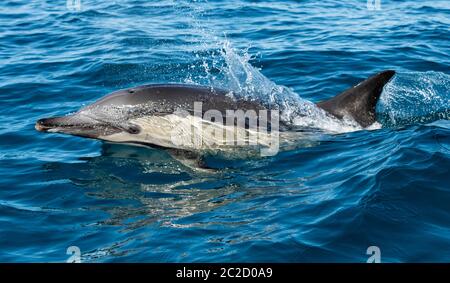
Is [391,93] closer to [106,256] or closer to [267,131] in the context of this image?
[267,131]

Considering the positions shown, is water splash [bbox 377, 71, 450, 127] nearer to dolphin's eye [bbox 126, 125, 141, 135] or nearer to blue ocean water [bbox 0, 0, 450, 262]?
blue ocean water [bbox 0, 0, 450, 262]

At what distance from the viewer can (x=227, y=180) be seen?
9.16 metres

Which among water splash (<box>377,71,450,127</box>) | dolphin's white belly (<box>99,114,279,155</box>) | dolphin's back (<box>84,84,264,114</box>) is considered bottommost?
water splash (<box>377,71,450,127</box>)

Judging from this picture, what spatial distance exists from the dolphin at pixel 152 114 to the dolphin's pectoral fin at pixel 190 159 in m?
0.03

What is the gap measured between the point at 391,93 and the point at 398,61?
10.1ft

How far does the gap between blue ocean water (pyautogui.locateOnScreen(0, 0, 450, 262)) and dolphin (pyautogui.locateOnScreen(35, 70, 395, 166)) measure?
1.14 feet

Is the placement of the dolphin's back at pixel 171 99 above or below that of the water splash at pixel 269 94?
above

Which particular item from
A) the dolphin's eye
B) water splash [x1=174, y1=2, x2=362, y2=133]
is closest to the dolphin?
the dolphin's eye

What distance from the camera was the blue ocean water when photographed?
24.1 ft

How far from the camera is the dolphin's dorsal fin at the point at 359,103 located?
33.8ft

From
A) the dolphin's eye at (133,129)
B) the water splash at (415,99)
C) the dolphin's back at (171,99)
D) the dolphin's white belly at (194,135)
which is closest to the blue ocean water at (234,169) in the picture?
the water splash at (415,99)

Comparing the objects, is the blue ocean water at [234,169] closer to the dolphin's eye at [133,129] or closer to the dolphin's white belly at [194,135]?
the dolphin's white belly at [194,135]

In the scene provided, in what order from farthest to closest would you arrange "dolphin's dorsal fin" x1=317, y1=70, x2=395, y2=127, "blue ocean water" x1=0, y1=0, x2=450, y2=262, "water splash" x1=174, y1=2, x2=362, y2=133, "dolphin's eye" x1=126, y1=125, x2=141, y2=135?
"water splash" x1=174, y1=2, x2=362, y2=133 < "dolphin's dorsal fin" x1=317, y1=70, x2=395, y2=127 < "dolphin's eye" x1=126, y1=125, x2=141, y2=135 < "blue ocean water" x1=0, y1=0, x2=450, y2=262

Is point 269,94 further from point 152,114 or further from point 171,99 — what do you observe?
point 152,114
